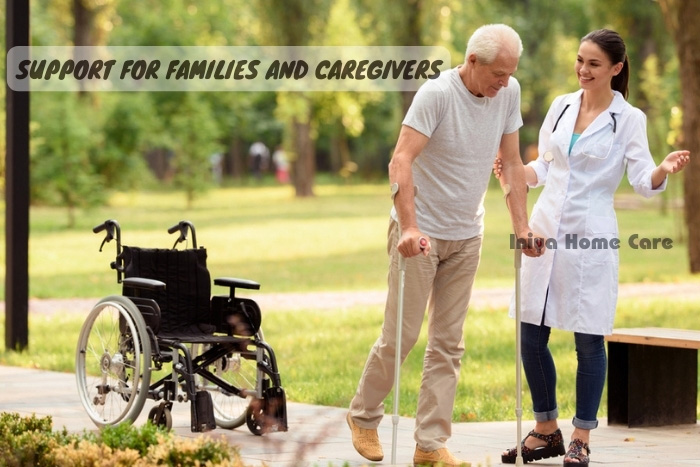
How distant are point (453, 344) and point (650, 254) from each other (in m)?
18.7

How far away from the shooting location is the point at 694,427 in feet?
24.7

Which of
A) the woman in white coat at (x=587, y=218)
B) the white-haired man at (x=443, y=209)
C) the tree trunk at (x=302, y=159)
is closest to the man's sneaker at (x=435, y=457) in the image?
the white-haired man at (x=443, y=209)

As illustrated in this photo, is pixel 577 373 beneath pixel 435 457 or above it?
above

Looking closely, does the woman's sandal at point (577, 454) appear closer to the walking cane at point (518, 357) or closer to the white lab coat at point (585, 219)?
the walking cane at point (518, 357)

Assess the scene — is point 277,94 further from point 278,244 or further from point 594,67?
point 594,67

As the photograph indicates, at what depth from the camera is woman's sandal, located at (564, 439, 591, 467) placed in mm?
6039

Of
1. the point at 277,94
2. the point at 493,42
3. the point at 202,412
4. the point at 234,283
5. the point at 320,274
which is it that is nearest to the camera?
the point at 493,42

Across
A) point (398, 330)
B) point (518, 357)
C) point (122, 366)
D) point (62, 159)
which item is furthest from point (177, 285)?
point (62, 159)

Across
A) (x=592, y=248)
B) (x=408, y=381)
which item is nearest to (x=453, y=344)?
(x=592, y=248)

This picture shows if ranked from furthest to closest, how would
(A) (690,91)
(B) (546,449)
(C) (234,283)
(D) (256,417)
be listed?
(A) (690,91)
(C) (234,283)
(D) (256,417)
(B) (546,449)

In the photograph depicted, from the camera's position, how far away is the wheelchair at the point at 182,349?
670 cm

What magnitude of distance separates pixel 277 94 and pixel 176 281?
39.9 meters

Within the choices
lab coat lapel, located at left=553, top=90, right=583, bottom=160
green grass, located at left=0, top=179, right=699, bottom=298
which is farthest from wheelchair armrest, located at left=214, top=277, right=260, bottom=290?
green grass, located at left=0, top=179, right=699, bottom=298

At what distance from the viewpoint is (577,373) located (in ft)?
20.4
